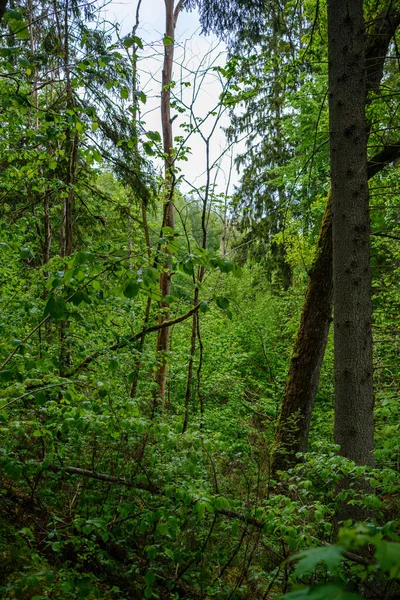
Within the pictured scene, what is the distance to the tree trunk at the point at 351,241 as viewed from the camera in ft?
11.1

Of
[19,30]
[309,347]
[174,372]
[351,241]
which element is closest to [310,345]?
[309,347]

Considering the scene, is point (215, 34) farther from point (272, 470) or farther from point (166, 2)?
point (272, 470)

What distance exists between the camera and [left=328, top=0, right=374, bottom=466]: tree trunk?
3.39m

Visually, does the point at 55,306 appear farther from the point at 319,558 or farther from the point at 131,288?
the point at 319,558

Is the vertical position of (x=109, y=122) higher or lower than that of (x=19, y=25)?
higher

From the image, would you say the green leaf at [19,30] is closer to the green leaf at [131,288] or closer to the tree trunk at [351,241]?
the green leaf at [131,288]

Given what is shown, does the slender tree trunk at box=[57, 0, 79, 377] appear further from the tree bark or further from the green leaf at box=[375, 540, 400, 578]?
the green leaf at box=[375, 540, 400, 578]

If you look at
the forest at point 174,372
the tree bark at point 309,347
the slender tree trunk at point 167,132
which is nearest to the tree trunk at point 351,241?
the forest at point 174,372

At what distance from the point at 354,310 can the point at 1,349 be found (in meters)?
2.88

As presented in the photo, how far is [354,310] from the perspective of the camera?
134 inches

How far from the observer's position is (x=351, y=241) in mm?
3443

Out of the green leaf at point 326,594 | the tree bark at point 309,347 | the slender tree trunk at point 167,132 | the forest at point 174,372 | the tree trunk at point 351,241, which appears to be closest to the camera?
the green leaf at point 326,594

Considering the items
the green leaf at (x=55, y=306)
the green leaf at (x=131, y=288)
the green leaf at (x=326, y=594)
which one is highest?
the green leaf at (x=131, y=288)

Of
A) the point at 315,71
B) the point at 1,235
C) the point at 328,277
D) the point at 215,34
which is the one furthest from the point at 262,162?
the point at 1,235
